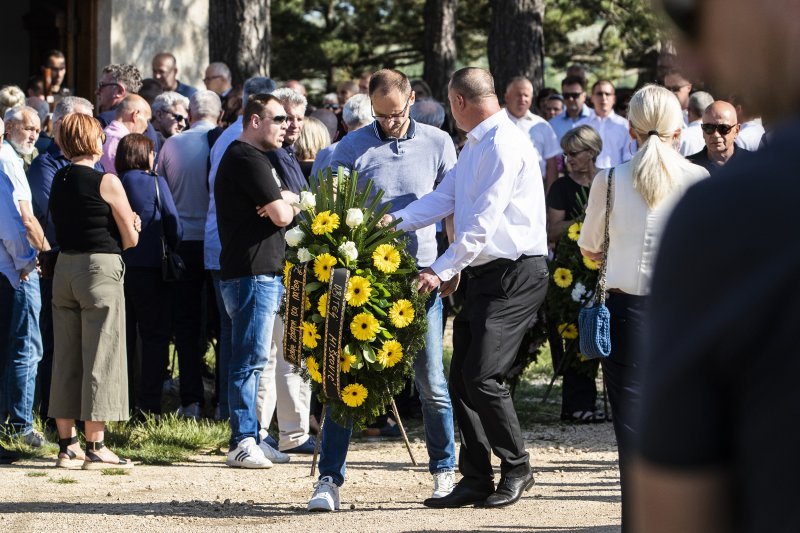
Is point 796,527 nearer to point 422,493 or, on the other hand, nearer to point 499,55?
point 422,493

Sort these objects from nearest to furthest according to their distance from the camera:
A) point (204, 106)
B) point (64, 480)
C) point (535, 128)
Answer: point (64, 480) → point (204, 106) → point (535, 128)

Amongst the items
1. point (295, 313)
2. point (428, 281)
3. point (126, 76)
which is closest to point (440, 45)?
point (126, 76)

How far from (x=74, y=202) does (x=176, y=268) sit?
1.29m

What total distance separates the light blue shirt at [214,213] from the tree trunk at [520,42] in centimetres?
776

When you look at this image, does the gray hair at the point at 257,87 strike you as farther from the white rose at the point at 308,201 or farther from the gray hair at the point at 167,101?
the white rose at the point at 308,201

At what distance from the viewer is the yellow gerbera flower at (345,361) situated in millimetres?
6262

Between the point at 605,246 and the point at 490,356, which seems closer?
the point at 605,246

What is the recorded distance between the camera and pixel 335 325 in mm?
Result: 6289

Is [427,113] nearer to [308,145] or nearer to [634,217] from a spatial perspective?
[308,145]

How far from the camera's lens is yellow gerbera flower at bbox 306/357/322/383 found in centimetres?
639

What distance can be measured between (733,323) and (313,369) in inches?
207

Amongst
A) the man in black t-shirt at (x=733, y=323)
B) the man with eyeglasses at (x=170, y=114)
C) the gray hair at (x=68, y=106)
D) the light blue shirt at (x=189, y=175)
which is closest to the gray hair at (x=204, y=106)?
the light blue shirt at (x=189, y=175)

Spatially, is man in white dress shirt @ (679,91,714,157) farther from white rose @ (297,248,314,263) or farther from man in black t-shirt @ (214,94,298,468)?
white rose @ (297,248,314,263)

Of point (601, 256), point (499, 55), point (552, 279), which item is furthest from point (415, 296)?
point (499, 55)
